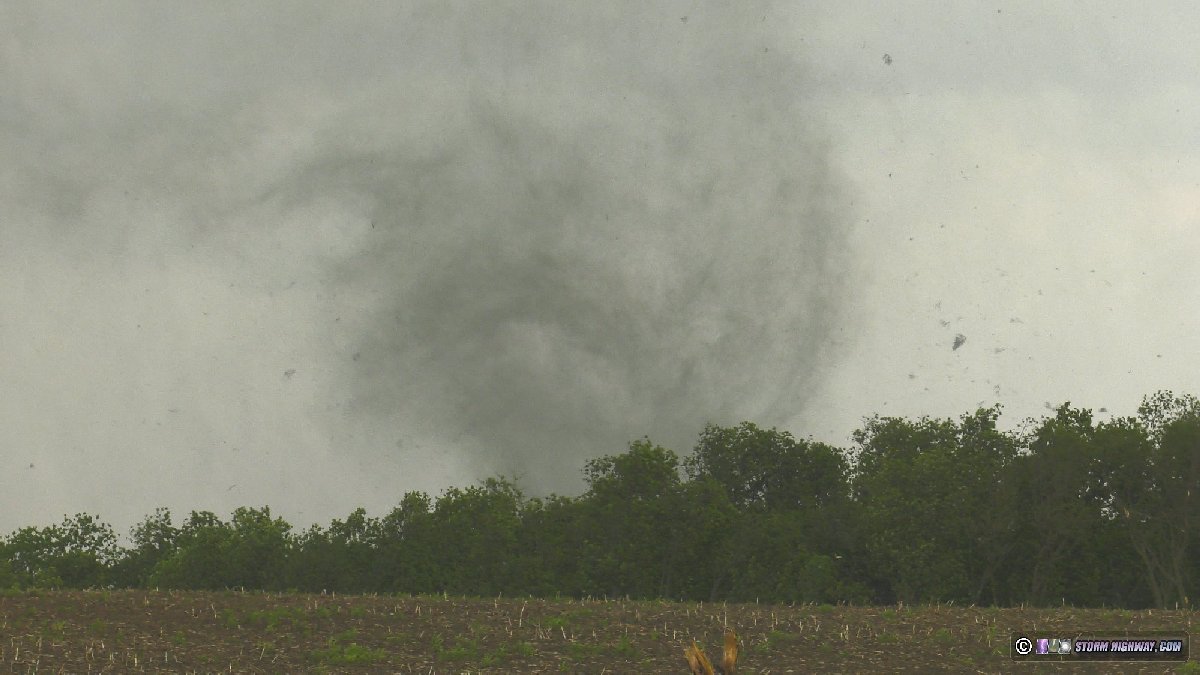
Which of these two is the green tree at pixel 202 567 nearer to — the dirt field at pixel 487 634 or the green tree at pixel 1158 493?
the dirt field at pixel 487 634

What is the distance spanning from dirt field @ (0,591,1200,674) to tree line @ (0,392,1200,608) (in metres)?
22.7

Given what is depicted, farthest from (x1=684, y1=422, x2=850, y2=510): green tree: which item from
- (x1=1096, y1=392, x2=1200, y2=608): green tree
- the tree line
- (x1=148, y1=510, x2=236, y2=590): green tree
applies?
(x1=148, y1=510, x2=236, y2=590): green tree

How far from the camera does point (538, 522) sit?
77.2 meters

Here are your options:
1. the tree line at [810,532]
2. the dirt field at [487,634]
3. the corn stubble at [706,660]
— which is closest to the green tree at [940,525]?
the tree line at [810,532]

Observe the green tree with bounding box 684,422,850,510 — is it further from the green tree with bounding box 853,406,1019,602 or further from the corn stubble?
the corn stubble

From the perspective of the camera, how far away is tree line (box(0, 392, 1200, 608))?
61.2 m

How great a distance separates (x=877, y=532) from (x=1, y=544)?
69.1m

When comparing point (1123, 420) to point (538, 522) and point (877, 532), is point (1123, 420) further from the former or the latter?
point (538, 522)

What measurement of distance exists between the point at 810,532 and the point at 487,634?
4028 centimetres

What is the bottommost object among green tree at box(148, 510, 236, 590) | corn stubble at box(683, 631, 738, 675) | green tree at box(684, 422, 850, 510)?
corn stubble at box(683, 631, 738, 675)

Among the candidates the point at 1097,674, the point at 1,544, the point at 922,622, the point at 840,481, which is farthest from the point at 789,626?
the point at 1,544

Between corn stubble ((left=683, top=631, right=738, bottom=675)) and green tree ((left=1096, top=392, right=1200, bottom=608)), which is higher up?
green tree ((left=1096, top=392, right=1200, bottom=608))

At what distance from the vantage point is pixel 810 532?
72562 millimetres

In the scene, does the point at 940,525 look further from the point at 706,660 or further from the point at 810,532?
the point at 706,660
